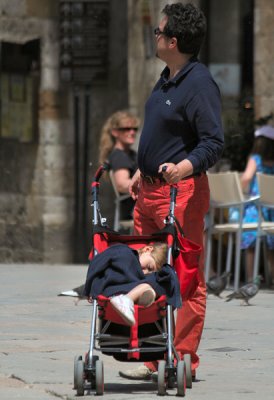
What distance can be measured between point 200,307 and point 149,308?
25.8 inches

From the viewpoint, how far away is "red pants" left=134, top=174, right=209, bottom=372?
7418mm

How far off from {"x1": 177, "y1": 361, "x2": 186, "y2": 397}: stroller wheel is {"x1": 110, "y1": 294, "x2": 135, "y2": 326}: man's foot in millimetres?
282

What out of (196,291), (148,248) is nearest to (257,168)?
(196,291)

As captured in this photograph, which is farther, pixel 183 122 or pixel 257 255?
pixel 257 255

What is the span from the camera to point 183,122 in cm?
736

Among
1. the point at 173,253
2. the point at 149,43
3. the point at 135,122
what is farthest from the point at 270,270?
the point at 173,253

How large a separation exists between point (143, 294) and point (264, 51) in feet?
30.5

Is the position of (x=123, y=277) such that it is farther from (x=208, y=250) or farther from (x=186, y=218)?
(x=208, y=250)

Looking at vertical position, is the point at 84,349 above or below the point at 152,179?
below

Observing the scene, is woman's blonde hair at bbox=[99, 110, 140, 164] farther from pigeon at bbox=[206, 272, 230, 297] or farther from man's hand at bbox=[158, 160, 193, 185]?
man's hand at bbox=[158, 160, 193, 185]

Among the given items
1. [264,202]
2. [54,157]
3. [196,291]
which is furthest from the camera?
[54,157]

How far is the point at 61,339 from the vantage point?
909 cm

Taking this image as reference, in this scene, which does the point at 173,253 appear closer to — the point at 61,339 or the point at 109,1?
the point at 61,339

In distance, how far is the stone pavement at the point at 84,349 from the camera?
7.06 metres
